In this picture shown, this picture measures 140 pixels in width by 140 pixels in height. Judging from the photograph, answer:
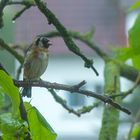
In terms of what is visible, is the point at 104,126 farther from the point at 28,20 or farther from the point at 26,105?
the point at 28,20

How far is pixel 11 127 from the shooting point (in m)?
0.98

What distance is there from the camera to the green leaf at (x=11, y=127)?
98cm

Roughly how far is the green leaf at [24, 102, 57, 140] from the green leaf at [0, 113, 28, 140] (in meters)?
0.05

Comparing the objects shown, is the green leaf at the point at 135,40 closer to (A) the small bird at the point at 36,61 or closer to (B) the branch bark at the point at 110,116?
(B) the branch bark at the point at 110,116

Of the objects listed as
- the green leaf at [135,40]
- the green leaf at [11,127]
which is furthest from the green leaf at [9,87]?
the green leaf at [135,40]

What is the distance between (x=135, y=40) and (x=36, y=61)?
0.92 ft

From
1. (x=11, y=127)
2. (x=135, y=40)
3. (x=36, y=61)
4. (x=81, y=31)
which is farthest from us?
(x=81, y=31)

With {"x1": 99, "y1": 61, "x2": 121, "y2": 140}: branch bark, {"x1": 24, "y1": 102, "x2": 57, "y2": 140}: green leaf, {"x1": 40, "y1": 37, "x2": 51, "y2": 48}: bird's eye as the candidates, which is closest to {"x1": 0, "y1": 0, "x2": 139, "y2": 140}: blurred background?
{"x1": 99, "y1": 61, "x2": 121, "y2": 140}: branch bark

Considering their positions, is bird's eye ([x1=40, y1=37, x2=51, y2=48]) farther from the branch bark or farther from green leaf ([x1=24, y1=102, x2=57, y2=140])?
green leaf ([x1=24, y1=102, x2=57, y2=140])

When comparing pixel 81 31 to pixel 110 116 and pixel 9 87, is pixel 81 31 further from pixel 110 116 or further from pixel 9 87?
pixel 9 87

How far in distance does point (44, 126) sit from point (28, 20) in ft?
43.0

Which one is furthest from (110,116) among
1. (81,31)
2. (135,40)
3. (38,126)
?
(81,31)

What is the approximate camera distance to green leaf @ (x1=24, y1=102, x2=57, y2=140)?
106 cm

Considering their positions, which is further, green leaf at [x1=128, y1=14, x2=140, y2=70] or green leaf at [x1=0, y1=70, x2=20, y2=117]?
green leaf at [x1=128, y1=14, x2=140, y2=70]
